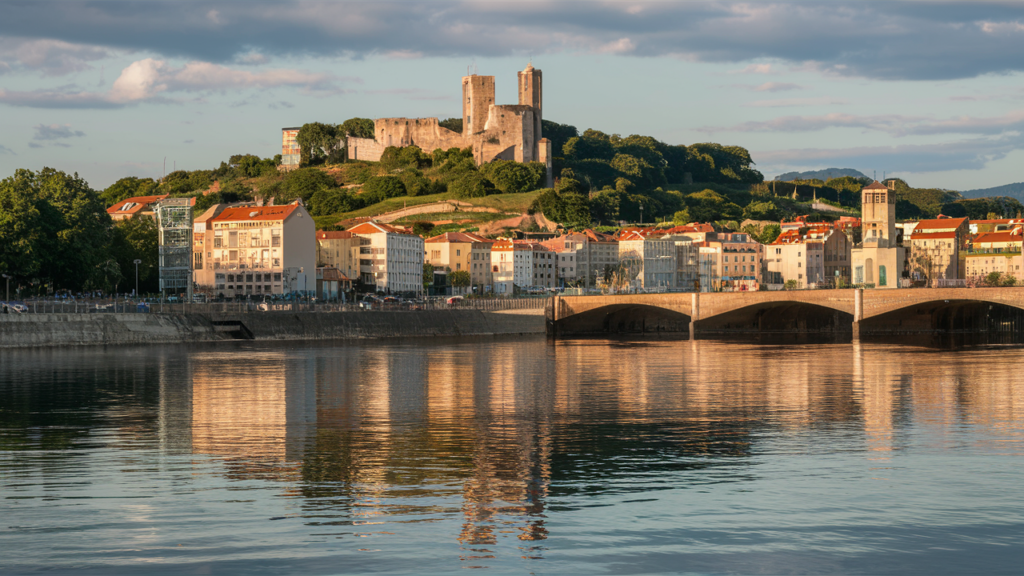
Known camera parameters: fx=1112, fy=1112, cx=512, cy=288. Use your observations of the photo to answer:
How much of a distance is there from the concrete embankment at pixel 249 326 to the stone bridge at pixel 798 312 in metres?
5.68

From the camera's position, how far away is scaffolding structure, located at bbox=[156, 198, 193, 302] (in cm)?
7369

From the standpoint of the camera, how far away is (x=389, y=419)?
23.1 m

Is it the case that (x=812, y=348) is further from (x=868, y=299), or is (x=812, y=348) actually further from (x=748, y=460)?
(x=748, y=460)

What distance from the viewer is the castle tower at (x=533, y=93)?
13825 centimetres

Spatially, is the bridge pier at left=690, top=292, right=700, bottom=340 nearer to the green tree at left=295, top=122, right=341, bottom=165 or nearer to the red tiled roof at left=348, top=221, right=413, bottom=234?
the red tiled roof at left=348, top=221, right=413, bottom=234

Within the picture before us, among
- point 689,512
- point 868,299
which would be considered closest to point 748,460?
point 689,512

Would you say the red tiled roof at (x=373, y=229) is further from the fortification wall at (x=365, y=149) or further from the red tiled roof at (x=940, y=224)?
the red tiled roof at (x=940, y=224)

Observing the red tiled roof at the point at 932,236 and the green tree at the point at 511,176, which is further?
the green tree at the point at 511,176

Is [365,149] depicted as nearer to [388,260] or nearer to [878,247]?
[388,260]

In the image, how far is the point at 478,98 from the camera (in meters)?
140

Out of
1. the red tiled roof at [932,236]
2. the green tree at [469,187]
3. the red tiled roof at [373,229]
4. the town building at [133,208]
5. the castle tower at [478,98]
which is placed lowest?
the red tiled roof at [932,236]

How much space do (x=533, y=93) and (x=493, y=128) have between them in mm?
6854

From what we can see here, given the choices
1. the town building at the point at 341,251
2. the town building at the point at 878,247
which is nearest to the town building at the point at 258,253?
the town building at the point at 341,251

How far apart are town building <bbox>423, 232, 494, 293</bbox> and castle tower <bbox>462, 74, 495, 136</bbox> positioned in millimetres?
31830
